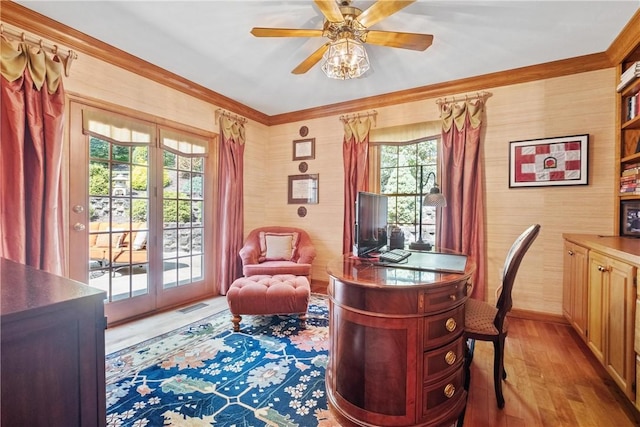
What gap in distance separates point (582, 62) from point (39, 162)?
480 centimetres

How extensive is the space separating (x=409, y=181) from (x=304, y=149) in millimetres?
1619

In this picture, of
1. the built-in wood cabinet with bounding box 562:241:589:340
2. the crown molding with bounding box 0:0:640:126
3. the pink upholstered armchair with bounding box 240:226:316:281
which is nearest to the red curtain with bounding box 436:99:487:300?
the crown molding with bounding box 0:0:640:126

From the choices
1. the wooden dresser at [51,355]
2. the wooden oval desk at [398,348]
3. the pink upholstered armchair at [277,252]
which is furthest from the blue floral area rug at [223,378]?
the wooden dresser at [51,355]

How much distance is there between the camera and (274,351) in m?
2.33

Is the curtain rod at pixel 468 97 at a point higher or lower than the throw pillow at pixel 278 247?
higher

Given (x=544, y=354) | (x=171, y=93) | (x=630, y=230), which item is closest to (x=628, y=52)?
(x=630, y=230)

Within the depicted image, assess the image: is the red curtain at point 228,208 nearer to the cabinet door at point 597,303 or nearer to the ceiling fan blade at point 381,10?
the ceiling fan blade at point 381,10

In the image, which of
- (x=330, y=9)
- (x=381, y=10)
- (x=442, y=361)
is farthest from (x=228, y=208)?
(x=442, y=361)

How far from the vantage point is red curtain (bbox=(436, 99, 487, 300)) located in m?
3.11

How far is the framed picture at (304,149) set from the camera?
4.26 m

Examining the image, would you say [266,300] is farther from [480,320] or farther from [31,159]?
[31,159]

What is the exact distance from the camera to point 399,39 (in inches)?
78.0

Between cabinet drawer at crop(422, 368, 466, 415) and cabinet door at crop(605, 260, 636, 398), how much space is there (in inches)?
37.3

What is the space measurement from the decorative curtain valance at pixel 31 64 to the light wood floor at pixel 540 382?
7.08 ft
